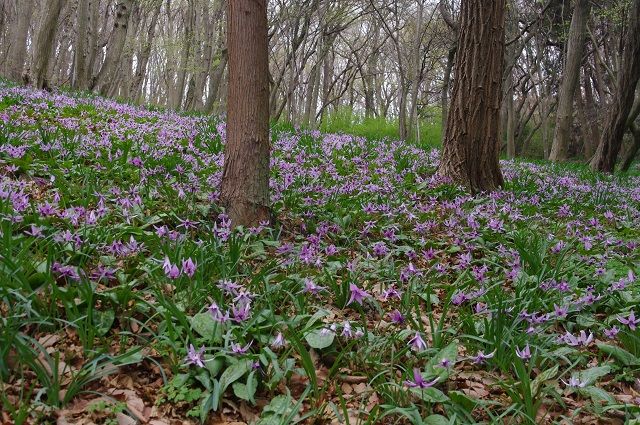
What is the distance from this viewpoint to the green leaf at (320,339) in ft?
7.13

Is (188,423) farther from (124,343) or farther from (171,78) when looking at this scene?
(171,78)

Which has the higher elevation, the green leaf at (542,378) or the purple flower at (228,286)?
the purple flower at (228,286)

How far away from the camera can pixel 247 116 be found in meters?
3.61

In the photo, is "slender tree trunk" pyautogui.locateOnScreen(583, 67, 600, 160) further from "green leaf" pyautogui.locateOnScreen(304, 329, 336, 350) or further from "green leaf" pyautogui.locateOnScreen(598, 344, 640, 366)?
"green leaf" pyautogui.locateOnScreen(304, 329, 336, 350)

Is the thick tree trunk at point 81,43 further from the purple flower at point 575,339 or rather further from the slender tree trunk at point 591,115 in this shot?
the slender tree trunk at point 591,115

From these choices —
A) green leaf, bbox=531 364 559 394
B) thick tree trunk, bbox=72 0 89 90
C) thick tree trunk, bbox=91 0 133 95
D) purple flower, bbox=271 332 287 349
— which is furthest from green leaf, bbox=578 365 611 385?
thick tree trunk, bbox=72 0 89 90

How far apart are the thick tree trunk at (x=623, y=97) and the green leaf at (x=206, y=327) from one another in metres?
10.4

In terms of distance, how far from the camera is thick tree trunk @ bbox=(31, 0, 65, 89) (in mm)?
9812

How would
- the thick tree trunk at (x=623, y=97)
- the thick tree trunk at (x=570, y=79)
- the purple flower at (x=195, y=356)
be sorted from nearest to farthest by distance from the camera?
the purple flower at (x=195, y=356), the thick tree trunk at (x=623, y=97), the thick tree trunk at (x=570, y=79)

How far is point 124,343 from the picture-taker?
80.7 inches

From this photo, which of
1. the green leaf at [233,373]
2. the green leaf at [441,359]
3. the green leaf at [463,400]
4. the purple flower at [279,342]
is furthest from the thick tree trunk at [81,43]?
the green leaf at [463,400]

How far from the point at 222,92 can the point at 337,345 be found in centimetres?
2357

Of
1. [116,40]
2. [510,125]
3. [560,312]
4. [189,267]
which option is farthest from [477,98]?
[510,125]

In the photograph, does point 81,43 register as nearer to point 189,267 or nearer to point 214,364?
point 189,267
